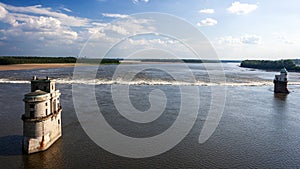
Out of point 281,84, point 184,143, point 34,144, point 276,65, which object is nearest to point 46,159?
point 34,144

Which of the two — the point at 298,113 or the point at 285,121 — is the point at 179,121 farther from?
the point at 298,113

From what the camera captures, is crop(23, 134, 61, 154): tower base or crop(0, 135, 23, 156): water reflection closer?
crop(23, 134, 61, 154): tower base

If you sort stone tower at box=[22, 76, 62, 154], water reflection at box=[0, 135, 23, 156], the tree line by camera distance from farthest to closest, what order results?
the tree line, water reflection at box=[0, 135, 23, 156], stone tower at box=[22, 76, 62, 154]

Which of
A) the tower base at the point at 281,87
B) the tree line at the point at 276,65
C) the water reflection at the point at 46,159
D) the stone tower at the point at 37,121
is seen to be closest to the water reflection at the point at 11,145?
the stone tower at the point at 37,121

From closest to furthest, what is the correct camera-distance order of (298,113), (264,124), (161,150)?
(161,150)
(264,124)
(298,113)

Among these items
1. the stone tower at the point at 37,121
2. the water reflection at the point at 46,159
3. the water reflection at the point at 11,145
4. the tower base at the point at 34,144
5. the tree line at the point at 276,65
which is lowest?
the water reflection at the point at 46,159

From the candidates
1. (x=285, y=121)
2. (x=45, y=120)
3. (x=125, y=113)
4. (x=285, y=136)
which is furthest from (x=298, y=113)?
(x=45, y=120)

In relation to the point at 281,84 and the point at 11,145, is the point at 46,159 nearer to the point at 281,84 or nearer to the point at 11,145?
the point at 11,145

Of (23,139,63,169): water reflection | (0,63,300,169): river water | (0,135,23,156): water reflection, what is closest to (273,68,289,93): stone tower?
(0,63,300,169): river water

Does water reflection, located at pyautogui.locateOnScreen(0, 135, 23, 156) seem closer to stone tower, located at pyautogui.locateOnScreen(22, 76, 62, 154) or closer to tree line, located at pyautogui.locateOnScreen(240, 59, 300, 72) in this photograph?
stone tower, located at pyautogui.locateOnScreen(22, 76, 62, 154)

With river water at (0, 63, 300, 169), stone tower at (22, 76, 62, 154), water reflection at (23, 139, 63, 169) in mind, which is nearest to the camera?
water reflection at (23, 139, 63, 169)

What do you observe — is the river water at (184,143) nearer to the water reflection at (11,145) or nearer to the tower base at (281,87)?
the water reflection at (11,145)

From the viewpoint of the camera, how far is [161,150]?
816 inches

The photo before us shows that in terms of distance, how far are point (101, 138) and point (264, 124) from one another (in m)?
18.3
